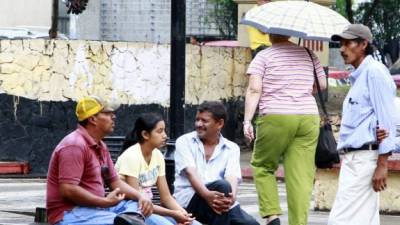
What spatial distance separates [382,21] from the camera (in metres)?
37.2

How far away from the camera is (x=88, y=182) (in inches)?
322

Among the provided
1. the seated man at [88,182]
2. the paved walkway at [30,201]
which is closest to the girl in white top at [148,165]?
the seated man at [88,182]

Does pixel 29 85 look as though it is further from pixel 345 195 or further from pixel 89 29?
pixel 89 29

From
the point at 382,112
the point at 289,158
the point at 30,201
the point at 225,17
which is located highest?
the point at 382,112

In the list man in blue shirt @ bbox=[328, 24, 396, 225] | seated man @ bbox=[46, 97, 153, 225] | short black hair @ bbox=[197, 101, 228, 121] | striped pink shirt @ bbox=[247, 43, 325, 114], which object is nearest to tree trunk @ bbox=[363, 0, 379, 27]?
striped pink shirt @ bbox=[247, 43, 325, 114]

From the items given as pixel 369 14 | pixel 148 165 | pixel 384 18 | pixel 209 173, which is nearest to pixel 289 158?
pixel 209 173

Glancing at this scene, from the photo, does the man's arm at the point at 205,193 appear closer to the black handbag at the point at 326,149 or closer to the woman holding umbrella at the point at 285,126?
the woman holding umbrella at the point at 285,126

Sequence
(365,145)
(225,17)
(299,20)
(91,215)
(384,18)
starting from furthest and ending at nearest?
1. (225,17)
2. (384,18)
3. (299,20)
4. (365,145)
5. (91,215)

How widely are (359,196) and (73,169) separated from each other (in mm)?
1843

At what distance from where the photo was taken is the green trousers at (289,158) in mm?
10109

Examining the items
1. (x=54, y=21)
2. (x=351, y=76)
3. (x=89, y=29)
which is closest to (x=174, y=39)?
(x=351, y=76)

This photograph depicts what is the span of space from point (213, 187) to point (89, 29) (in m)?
26.5

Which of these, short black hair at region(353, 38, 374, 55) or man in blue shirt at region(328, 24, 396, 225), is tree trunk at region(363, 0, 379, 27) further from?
man in blue shirt at region(328, 24, 396, 225)

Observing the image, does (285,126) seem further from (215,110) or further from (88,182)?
(88,182)
